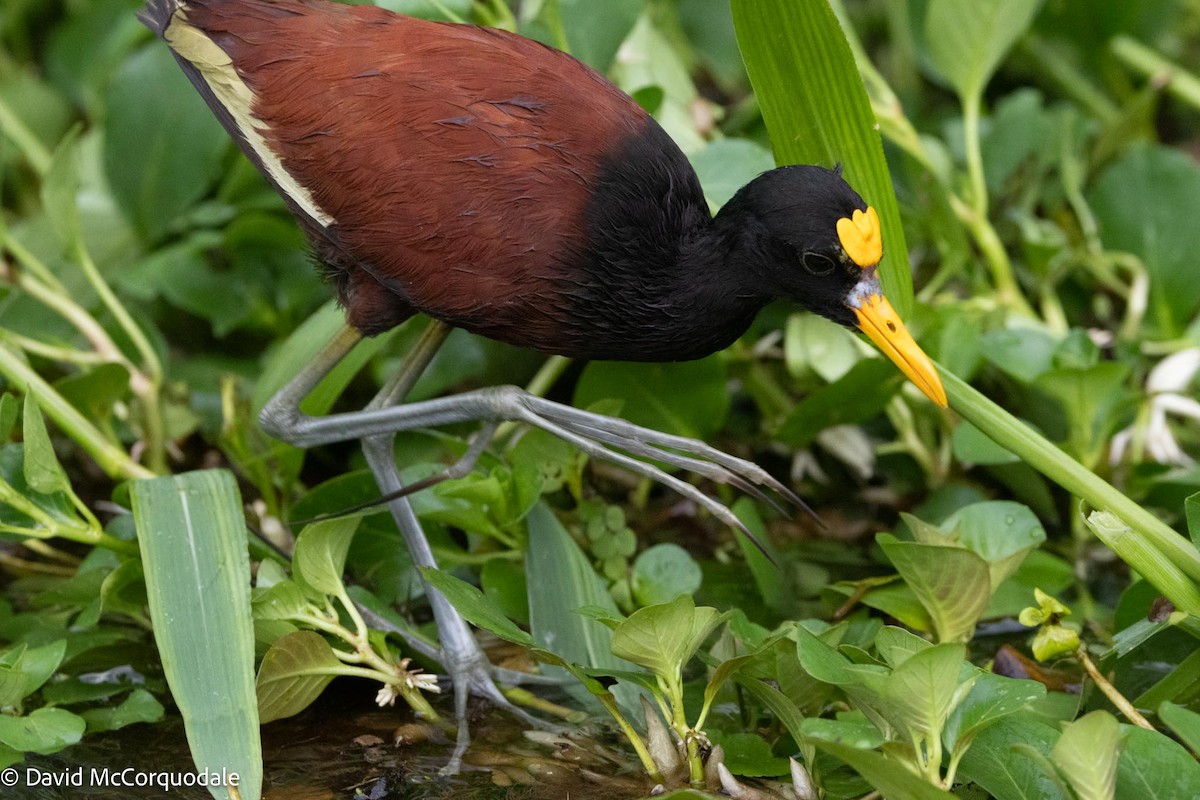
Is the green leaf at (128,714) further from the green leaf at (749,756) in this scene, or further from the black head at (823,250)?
the black head at (823,250)

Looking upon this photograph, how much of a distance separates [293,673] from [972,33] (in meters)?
→ 2.32

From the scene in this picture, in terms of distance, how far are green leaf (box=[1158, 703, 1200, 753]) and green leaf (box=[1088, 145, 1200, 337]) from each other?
1.83 m

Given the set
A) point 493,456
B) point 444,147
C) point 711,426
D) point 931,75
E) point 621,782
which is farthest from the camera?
point 931,75

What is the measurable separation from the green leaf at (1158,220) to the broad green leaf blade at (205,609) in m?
2.49

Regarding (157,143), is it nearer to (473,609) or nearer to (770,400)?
(770,400)

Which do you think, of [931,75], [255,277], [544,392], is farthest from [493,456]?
[931,75]

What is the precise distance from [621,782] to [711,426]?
3.51ft

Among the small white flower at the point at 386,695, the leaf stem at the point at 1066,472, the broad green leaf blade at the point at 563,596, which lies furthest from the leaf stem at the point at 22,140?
the leaf stem at the point at 1066,472

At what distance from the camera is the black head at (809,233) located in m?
2.37

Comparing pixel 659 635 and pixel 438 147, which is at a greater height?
pixel 438 147

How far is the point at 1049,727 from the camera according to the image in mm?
2082

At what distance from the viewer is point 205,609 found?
7.29ft

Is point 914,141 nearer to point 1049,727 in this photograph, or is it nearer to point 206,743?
point 1049,727

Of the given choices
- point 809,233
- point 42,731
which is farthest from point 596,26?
point 42,731
